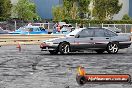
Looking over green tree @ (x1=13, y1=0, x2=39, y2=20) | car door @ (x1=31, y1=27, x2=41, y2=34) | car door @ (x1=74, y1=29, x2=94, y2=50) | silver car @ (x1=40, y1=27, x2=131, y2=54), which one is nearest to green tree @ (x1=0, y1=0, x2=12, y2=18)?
green tree @ (x1=13, y1=0, x2=39, y2=20)

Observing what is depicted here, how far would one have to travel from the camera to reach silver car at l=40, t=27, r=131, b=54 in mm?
24031

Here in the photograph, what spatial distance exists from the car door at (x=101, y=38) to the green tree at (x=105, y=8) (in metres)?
53.6

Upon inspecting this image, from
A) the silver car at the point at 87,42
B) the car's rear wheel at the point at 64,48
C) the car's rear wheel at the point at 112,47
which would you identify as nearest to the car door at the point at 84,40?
the silver car at the point at 87,42

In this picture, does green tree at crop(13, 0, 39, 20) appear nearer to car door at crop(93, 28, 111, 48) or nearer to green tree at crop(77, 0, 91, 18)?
green tree at crop(77, 0, 91, 18)

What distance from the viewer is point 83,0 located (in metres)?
80.9

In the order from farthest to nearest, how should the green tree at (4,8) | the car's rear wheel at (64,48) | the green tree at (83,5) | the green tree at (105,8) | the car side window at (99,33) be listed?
the green tree at (4,8), the green tree at (83,5), the green tree at (105,8), the car side window at (99,33), the car's rear wheel at (64,48)

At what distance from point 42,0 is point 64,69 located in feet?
332

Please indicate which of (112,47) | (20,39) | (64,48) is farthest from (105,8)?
(64,48)

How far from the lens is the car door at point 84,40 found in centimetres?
2430

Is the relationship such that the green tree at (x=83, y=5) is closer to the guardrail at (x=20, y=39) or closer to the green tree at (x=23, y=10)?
the green tree at (x=23, y=10)

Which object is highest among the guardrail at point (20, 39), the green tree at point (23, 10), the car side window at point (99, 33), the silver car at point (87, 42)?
the green tree at point (23, 10)

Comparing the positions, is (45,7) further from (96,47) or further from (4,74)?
(4,74)

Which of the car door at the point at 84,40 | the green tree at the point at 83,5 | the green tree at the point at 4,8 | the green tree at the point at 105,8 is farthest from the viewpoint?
the green tree at the point at 4,8

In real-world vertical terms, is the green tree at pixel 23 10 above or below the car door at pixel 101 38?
above
